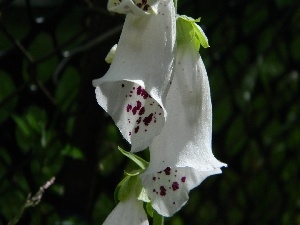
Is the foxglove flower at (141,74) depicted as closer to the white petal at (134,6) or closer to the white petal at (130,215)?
the white petal at (134,6)

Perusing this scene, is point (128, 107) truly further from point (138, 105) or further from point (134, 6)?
point (134, 6)

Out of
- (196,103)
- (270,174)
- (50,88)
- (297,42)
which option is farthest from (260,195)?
(196,103)

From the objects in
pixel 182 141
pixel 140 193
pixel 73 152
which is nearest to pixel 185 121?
pixel 182 141

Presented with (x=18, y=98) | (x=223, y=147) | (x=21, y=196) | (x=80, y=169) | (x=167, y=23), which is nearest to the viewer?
(x=167, y=23)

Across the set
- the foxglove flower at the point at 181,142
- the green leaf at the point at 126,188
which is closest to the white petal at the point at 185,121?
the foxglove flower at the point at 181,142

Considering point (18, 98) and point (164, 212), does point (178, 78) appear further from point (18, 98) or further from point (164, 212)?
point (18, 98)

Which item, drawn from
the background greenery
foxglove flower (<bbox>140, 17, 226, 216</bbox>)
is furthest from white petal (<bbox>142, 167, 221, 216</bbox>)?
the background greenery

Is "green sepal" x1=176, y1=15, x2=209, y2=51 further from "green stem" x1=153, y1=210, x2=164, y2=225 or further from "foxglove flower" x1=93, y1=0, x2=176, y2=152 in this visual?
"green stem" x1=153, y1=210, x2=164, y2=225
